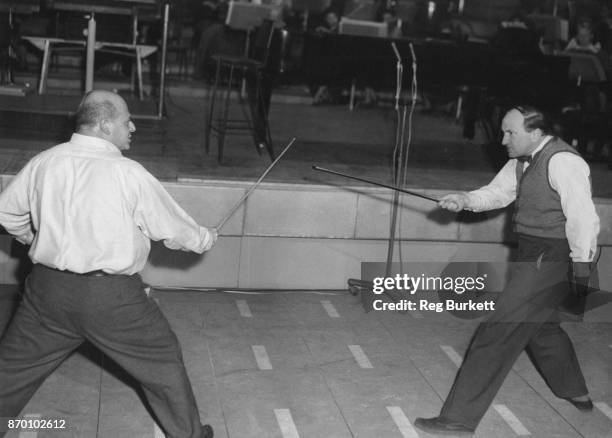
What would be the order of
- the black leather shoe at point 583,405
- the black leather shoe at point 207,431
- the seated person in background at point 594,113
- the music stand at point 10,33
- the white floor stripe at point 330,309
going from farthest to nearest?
the seated person in background at point 594,113 → the music stand at point 10,33 → the white floor stripe at point 330,309 → the black leather shoe at point 583,405 → the black leather shoe at point 207,431

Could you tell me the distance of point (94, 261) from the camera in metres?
3.31

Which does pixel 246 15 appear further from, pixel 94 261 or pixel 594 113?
pixel 94 261

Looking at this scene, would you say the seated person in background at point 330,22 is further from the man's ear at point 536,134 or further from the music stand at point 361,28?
the man's ear at point 536,134

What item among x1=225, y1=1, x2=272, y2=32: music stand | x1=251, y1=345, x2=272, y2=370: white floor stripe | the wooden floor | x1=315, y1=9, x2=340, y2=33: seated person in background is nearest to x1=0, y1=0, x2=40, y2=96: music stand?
the wooden floor

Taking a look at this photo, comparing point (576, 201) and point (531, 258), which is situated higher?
point (576, 201)

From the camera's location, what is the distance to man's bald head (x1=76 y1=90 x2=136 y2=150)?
3406mm

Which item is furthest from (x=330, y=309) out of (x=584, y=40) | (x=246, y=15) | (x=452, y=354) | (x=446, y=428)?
(x=584, y=40)

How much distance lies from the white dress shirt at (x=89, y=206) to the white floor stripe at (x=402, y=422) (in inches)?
59.7

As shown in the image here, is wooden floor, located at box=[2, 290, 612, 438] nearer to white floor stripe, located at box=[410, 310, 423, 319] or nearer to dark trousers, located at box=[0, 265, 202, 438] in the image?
white floor stripe, located at box=[410, 310, 423, 319]

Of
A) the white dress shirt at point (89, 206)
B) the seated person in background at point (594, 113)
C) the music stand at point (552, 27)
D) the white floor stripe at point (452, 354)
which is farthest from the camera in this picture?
the music stand at point (552, 27)

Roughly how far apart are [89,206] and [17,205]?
14.7 inches

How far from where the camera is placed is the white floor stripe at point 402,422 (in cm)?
410

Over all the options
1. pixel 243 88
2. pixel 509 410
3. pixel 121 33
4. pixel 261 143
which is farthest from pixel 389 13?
pixel 509 410

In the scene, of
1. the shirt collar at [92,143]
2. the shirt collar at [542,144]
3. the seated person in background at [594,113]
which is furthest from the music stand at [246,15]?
the shirt collar at [92,143]
